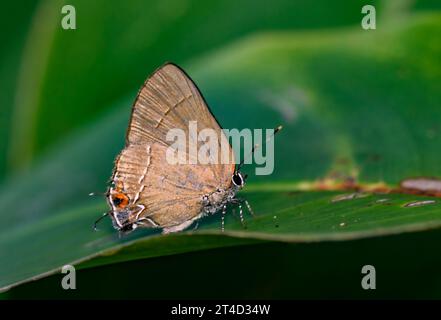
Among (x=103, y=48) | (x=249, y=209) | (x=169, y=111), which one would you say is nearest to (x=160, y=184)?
(x=169, y=111)

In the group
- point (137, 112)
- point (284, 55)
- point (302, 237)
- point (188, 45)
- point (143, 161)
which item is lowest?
point (302, 237)

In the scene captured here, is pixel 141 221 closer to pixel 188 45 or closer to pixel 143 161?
pixel 143 161

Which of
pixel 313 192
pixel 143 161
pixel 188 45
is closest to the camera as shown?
pixel 313 192

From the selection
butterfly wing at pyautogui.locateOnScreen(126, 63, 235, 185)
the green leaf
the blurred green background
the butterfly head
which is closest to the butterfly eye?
the blurred green background

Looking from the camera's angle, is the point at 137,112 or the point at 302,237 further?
the point at 137,112

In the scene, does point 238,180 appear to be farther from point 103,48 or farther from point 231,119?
point 103,48

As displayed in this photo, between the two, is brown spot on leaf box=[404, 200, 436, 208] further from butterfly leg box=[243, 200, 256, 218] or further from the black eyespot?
the black eyespot

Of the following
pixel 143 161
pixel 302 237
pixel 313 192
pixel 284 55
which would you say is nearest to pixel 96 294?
pixel 143 161
